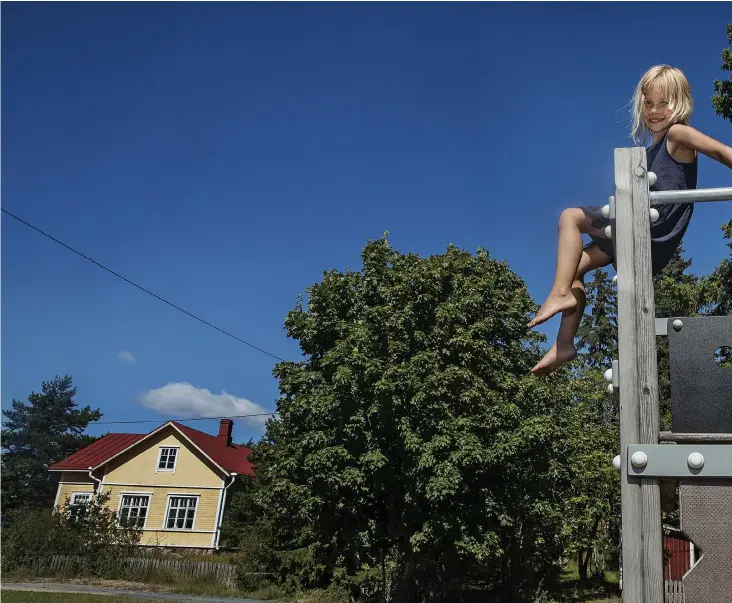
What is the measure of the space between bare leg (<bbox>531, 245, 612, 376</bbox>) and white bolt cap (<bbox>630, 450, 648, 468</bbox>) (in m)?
0.87

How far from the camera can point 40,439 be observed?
56188 mm

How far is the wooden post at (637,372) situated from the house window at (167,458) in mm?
33923

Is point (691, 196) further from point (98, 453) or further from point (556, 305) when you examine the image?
point (98, 453)

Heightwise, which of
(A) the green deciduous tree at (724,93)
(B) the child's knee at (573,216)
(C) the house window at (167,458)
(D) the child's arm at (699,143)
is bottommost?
(B) the child's knee at (573,216)

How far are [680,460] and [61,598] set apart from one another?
2013 cm

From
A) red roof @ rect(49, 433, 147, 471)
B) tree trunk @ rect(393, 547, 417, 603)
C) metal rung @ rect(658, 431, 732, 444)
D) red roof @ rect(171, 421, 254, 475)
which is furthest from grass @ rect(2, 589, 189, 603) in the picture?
metal rung @ rect(658, 431, 732, 444)

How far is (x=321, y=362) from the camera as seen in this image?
20406mm

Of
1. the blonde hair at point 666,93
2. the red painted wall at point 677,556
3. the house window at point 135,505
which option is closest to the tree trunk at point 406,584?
the red painted wall at point 677,556

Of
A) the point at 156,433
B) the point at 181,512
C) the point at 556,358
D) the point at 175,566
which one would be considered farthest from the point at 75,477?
the point at 556,358

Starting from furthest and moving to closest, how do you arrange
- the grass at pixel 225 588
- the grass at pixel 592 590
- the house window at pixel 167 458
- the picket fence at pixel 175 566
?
the house window at pixel 167 458 → the picket fence at pixel 175 566 → the grass at pixel 592 590 → the grass at pixel 225 588

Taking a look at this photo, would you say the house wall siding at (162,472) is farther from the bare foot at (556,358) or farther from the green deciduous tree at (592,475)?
the bare foot at (556,358)

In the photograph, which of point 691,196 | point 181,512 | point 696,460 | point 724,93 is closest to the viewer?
point 696,460

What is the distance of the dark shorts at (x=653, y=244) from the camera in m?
2.50

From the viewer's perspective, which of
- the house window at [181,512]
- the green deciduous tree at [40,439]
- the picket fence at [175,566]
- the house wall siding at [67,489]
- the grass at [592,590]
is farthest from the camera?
the green deciduous tree at [40,439]
